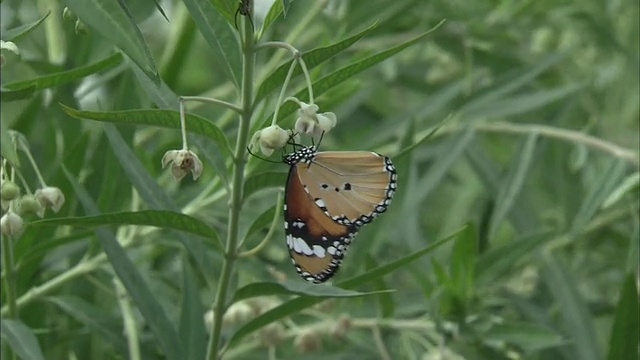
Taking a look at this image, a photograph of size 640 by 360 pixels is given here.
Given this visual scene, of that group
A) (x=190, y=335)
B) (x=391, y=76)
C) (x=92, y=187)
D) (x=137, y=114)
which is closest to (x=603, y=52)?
(x=391, y=76)

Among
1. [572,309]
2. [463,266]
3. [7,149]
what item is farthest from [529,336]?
[7,149]

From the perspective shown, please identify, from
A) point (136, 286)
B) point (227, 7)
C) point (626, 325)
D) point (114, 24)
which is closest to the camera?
point (114, 24)

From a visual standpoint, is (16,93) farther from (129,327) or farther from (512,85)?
(512,85)

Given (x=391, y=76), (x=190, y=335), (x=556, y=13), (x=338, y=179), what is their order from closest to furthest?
1. (x=338, y=179)
2. (x=190, y=335)
3. (x=391, y=76)
4. (x=556, y=13)

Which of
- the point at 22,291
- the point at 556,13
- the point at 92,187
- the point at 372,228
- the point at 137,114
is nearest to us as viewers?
the point at 137,114

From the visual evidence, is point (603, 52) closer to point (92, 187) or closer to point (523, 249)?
point (523, 249)

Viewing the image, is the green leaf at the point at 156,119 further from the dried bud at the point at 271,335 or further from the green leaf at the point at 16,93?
the dried bud at the point at 271,335
